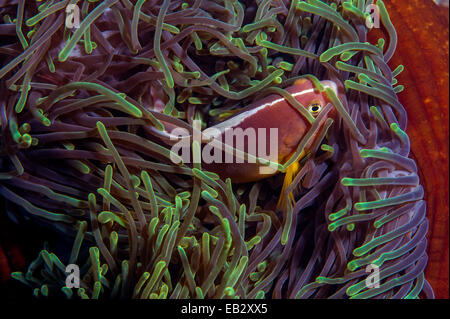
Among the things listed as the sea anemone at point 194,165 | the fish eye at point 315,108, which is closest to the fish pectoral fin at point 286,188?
the sea anemone at point 194,165

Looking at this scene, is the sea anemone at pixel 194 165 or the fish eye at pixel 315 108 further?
the fish eye at pixel 315 108

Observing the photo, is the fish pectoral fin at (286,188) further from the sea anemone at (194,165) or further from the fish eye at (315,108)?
the fish eye at (315,108)

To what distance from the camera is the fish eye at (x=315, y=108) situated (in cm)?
154

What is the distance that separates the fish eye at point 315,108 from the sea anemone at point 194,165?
3.8 inches

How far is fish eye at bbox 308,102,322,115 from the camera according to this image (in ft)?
5.06

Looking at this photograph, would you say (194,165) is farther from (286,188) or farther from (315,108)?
(315,108)

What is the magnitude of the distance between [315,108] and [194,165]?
60 cm

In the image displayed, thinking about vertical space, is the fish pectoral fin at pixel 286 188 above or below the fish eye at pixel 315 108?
below

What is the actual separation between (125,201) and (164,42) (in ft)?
2.37

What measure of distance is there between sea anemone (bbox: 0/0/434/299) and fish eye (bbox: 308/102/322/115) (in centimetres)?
10

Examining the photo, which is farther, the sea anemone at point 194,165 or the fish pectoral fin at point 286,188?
the fish pectoral fin at point 286,188

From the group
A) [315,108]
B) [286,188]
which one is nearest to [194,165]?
[286,188]

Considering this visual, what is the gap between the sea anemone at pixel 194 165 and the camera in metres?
1.38
